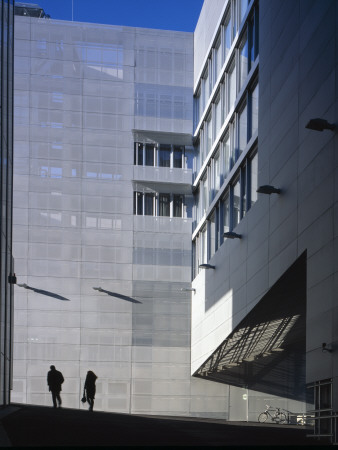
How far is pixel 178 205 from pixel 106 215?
13.5 ft

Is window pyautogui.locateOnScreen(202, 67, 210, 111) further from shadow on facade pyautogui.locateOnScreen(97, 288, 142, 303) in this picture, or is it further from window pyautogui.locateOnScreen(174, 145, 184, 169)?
shadow on facade pyautogui.locateOnScreen(97, 288, 142, 303)

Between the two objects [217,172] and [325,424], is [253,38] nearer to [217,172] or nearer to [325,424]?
[217,172]

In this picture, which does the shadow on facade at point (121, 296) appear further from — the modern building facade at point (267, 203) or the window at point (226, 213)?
the window at point (226, 213)

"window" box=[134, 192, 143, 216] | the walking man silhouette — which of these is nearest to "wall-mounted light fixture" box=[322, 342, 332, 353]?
the walking man silhouette

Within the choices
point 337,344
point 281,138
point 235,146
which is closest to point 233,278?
point 235,146

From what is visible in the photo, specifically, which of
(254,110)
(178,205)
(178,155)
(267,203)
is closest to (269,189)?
(267,203)

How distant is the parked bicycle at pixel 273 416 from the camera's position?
39.8 m

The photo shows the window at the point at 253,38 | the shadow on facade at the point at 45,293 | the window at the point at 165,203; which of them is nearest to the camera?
the window at the point at 253,38

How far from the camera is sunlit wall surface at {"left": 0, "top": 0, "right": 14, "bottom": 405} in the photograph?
23.4 m

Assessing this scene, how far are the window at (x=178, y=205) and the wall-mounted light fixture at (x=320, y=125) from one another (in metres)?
25.4

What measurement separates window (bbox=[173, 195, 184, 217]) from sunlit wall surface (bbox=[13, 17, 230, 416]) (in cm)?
8

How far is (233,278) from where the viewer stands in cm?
3047

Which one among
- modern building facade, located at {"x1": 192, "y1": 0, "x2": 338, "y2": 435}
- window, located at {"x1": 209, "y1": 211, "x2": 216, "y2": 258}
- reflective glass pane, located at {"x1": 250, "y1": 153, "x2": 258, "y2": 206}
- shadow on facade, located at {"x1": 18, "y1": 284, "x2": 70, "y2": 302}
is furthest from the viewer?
shadow on facade, located at {"x1": 18, "y1": 284, "x2": 70, "y2": 302}

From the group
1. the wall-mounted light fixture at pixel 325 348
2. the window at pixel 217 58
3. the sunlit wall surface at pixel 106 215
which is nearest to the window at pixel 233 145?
the window at pixel 217 58
